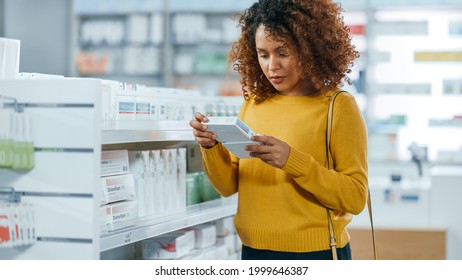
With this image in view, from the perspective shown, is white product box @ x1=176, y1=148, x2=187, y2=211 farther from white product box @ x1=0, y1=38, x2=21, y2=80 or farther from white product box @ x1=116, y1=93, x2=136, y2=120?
white product box @ x1=0, y1=38, x2=21, y2=80

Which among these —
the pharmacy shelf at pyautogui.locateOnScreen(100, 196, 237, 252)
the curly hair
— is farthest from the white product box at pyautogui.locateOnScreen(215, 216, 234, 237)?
the curly hair

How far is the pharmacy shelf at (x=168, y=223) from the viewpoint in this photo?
2018 millimetres

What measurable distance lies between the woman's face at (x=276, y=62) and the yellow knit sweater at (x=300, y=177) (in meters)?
0.07

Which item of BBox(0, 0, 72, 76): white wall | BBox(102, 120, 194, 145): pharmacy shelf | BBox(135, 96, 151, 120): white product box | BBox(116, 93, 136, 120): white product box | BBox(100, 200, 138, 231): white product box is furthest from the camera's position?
BBox(0, 0, 72, 76): white wall

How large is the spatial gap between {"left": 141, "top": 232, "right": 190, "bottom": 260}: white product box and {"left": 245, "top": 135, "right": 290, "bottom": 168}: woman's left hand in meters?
0.94

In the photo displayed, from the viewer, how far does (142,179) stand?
2.38 meters

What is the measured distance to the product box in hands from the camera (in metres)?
1.79

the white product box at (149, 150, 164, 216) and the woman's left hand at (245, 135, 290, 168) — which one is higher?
the woman's left hand at (245, 135, 290, 168)

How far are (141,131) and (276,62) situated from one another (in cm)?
49

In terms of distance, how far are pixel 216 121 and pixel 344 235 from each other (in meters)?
0.50

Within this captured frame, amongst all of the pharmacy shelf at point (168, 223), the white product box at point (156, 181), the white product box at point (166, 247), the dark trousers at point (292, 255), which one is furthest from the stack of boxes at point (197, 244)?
the dark trousers at point (292, 255)

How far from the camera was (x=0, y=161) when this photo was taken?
1.82m

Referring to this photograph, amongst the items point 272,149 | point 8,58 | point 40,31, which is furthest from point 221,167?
point 40,31

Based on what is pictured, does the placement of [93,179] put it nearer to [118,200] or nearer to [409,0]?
[118,200]
